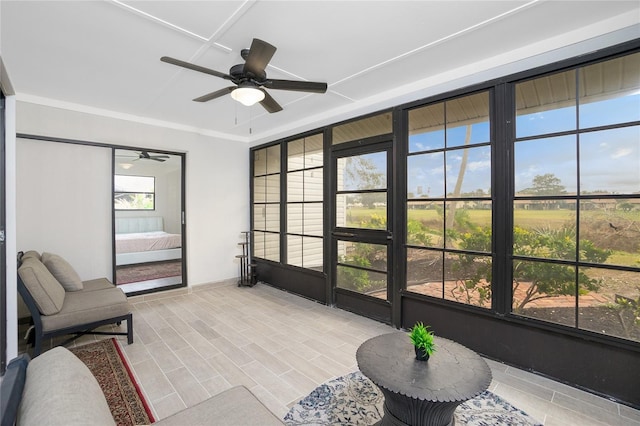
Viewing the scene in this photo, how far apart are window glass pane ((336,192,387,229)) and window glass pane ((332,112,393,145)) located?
780 millimetres

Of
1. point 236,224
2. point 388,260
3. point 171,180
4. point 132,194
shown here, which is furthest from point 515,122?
point 132,194

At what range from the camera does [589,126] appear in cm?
225

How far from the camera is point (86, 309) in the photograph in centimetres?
281

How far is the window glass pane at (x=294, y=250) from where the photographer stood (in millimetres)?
4750

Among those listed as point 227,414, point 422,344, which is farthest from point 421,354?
point 227,414

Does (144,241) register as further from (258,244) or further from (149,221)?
(258,244)

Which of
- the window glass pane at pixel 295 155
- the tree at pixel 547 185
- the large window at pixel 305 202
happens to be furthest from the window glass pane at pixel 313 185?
the tree at pixel 547 185

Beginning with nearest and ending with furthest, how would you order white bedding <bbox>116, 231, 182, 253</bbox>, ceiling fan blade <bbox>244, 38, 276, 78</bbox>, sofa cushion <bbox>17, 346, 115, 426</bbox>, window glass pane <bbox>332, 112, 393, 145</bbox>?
sofa cushion <bbox>17, 346, 115, 426</bbox>
ceiling fan blade <bbox>244, 38, 276, 78</bbox>
window glass pane <bbox>332, 112, 393, 145</bbox>
white bedding <bbox>116, 231, 182, 253</bbox>

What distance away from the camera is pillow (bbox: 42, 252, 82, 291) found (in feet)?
10.6

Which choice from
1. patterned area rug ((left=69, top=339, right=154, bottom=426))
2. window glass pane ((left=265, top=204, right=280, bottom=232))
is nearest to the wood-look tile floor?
patterned area rug ((left=69, top=339, right=154, bottom=426))

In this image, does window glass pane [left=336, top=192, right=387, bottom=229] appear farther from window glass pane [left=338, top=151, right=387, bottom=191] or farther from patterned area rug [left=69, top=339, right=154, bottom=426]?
patterned area rug [left=69, top=339, right=154, bottom=426]

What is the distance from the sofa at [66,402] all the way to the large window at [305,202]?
3.11 metres

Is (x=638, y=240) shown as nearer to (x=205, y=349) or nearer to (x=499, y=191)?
(x=499, y=191)

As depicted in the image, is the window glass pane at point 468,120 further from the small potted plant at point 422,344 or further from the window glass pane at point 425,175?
the small potted plant at point 422,344
